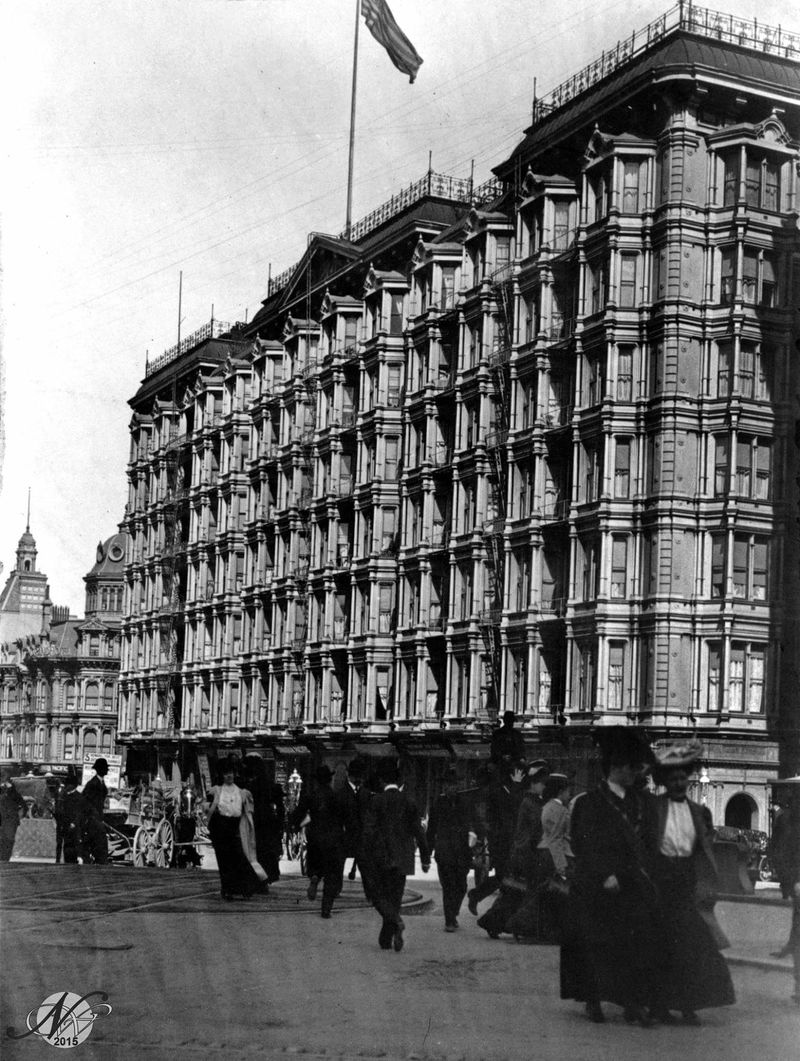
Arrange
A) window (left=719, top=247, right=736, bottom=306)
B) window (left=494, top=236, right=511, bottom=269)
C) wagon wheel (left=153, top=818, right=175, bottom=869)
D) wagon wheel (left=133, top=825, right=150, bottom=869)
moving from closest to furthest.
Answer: wagon wheel (left=153, top=818, right=175, bottom=869) < wagon wheel (left=133, top=825, right=150, bottom=869) < window (left=719, top=247, right=736, bottom=306) < window (left=494, top=236, right=511, bottom=269)

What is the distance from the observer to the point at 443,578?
60.2 meters

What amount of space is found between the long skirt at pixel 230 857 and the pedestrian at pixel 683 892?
10985 millimetres

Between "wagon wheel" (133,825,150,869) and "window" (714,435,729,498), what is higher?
"window" (714,435,729,498)

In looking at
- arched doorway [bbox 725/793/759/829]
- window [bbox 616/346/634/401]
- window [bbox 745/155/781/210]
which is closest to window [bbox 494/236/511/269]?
window [bbox 616/346/634/401]

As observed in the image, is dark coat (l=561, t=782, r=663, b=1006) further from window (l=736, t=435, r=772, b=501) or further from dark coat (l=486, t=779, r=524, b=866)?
window (l=736, t=435, r=772, b=501)

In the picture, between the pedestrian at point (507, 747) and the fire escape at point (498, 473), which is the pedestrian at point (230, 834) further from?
the fire escape at point (498, 473)

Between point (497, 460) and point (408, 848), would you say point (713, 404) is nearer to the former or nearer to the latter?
point (497, 460)

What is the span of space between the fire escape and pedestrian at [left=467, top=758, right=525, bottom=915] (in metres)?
33.6

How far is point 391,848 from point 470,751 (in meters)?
38.1

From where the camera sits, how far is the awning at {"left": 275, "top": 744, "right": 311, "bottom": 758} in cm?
6888

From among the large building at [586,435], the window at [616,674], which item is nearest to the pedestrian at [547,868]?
the large building at [586,435]

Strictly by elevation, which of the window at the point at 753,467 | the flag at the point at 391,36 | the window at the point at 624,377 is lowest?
the flag at the point at 391,36

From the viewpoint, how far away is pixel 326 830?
2102 cm

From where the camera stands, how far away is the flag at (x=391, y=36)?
13875 millimetres
